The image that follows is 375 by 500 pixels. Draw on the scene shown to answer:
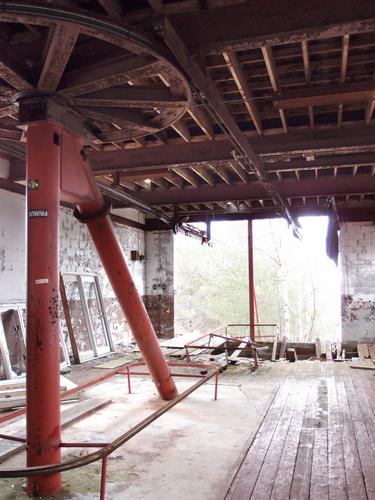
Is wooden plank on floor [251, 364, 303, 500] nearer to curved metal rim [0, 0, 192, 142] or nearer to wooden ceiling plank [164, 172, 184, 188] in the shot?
curved metal rim [0, 0, 192, 142]

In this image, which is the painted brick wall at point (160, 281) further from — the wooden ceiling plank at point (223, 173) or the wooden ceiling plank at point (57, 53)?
the wooden ceiling plank at point (57, 53)

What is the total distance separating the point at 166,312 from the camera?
1465 cm

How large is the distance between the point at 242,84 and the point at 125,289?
2685mm

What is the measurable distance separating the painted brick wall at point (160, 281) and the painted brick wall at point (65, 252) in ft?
1.00

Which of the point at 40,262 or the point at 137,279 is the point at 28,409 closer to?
the point at 40,262

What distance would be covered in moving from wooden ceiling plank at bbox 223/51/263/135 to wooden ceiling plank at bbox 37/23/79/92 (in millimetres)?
1477

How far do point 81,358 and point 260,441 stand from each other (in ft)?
19.1

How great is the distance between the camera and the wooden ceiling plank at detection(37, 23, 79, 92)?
10.5 feet

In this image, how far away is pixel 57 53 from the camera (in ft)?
11.1

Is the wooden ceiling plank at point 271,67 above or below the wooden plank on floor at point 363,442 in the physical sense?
above

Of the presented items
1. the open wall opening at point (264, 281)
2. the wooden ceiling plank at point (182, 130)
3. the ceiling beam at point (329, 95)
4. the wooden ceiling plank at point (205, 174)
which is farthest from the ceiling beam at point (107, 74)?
the open wall opening at point (264, 281)

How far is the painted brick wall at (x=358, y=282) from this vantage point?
12672 millimetres

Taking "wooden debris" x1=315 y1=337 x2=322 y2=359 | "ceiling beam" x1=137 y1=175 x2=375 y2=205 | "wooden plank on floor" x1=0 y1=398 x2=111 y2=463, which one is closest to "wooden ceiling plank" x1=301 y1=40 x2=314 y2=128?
"ceiling beam" x1=137 y1=175 x2=375 y2=205

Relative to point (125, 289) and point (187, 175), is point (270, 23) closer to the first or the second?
point (125, 289)
